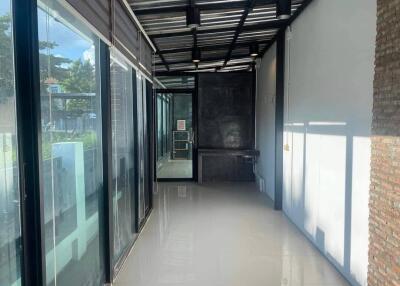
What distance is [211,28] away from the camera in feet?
17.7

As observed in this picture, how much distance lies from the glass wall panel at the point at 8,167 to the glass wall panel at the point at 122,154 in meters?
1.80

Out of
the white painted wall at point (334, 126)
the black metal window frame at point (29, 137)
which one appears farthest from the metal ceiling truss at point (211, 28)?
the black metal window frame at point (29, 137)

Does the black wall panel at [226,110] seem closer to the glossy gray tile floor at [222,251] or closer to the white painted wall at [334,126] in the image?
the glossy gray tile floor at [222,251]

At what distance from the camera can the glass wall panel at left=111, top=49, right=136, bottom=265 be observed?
3.58 m

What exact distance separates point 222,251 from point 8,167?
10.1 ft

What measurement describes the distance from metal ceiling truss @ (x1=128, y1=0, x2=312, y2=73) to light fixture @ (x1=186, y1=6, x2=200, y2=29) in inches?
1.7

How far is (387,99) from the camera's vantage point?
2.56m

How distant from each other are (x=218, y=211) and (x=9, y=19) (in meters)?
4.92

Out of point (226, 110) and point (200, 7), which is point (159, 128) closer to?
point (226, 110)

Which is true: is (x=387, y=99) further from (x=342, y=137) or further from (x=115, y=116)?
(x=115, y=116)

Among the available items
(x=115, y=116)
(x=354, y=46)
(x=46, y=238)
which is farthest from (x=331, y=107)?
(x=46, y=238)

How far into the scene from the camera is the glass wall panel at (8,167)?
5.03 feet

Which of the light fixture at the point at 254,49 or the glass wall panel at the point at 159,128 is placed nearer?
the light fixture at the point at 254,49

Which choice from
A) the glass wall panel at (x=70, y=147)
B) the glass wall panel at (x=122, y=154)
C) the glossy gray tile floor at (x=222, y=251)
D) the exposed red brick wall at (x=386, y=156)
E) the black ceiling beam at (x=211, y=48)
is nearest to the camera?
the glass wall panel at (x=70, y=147)
